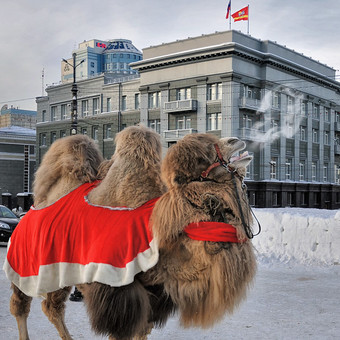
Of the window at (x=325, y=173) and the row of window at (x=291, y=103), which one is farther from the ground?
the row of window at (x=291, y=103)

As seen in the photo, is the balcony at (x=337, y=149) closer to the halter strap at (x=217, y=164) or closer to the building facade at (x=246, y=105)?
the building facade at (x=246, y=105)

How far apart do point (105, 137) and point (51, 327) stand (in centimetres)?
4056

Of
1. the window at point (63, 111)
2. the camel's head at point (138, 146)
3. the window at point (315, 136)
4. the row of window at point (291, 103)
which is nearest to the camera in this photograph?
the camel's head at point (138, 146)

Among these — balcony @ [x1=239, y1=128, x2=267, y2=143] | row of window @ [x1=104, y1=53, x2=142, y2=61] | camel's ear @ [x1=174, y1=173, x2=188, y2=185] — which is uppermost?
row of window @ [x1=104, y1=53, x2=142, y2=61]

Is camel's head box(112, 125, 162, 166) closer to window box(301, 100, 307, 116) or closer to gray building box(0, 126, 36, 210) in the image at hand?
window box(301, 100, 307, 116)

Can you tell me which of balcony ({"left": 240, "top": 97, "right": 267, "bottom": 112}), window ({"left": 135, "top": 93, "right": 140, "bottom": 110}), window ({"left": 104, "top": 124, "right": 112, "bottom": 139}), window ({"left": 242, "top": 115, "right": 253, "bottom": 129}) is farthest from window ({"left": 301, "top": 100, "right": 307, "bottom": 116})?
window ({"left": 104, "top": 124, "right": 112, "bottom": 139})

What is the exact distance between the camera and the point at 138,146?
3822mm

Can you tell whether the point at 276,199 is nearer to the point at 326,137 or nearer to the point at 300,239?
the point at 326,137

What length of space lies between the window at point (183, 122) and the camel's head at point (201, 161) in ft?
121

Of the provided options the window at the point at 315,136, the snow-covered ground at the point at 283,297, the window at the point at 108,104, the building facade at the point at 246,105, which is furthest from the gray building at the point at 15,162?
the snow-covered ground at the point at 283,297

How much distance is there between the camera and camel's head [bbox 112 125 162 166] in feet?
12.4

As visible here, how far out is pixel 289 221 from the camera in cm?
1191

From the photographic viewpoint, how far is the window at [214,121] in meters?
38.0

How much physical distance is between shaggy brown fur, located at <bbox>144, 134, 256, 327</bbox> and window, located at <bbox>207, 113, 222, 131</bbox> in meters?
35.1
